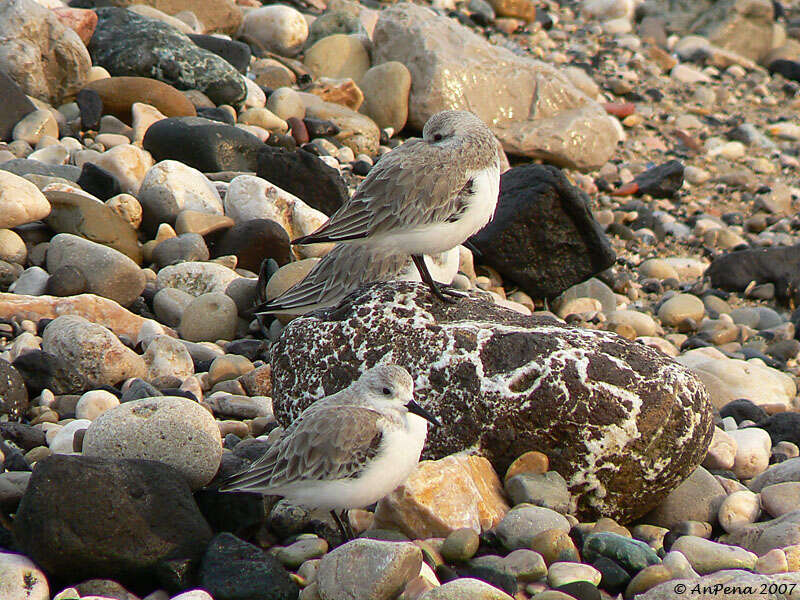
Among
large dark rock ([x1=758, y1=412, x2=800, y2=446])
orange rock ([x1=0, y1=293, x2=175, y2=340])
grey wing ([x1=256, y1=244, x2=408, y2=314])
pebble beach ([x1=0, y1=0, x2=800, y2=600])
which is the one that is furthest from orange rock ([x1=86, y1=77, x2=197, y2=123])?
large dark rock ([x1=758, y1=412, x2=800, y2=446])

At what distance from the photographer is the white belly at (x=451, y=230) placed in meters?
5.85

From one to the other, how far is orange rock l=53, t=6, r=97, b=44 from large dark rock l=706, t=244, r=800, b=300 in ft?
25.4

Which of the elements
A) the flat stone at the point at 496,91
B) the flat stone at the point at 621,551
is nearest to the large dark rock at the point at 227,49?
the flat stone at the point at 496,91

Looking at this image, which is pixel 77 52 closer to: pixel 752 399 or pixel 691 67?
pixel 752 399

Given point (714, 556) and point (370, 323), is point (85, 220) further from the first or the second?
point (714, 556)

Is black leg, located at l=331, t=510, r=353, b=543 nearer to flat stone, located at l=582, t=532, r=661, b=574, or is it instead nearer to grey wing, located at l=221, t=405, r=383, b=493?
grey wing, located at l=221, t=405, r=383, b=493

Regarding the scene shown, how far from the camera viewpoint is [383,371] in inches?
197

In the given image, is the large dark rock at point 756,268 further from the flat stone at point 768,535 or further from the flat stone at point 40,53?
the flat stone at point 40,53

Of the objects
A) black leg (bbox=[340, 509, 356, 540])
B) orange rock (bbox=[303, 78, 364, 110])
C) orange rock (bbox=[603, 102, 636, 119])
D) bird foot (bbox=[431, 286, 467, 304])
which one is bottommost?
orange rock (bbox=[603, 102, 636, 119])

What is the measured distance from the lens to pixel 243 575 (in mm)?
4555

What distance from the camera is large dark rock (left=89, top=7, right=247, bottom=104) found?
37.9ft

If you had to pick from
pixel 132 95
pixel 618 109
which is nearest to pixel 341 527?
pixel 132 95

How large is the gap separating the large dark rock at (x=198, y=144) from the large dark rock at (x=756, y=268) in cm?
536

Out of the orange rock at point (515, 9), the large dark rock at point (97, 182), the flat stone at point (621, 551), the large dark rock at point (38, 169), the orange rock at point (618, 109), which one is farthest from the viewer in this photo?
the orange rock at point (515, 9)
